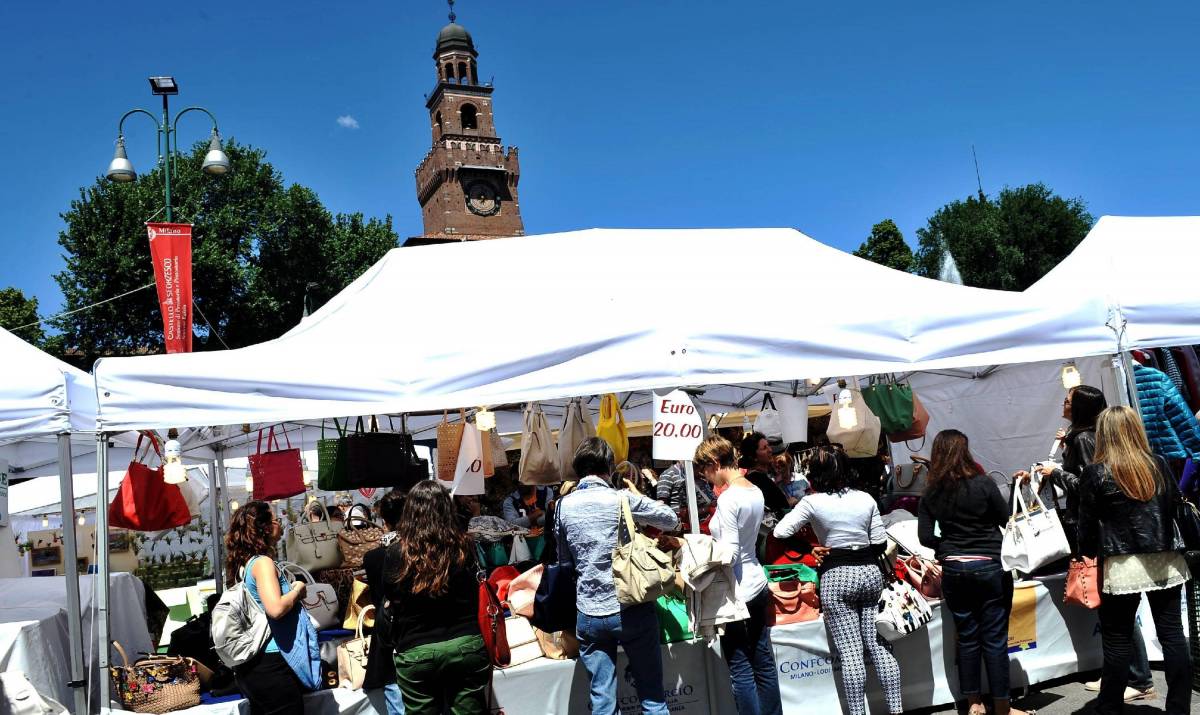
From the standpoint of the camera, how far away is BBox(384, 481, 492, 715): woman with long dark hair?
380cm

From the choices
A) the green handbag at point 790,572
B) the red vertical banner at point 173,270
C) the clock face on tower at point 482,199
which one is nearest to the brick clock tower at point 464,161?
the clock face on tower at point 482,199

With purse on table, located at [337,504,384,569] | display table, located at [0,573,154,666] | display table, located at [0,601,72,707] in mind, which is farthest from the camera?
purse on table, located at [337,504,384,569]

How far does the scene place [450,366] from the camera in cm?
471

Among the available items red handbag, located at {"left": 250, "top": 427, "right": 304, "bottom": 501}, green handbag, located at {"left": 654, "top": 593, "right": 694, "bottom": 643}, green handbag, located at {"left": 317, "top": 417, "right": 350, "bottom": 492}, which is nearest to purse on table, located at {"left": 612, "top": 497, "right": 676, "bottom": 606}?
green handbag, located at {"left": 654, "top": 593, "right": 694, "bottom": 643}

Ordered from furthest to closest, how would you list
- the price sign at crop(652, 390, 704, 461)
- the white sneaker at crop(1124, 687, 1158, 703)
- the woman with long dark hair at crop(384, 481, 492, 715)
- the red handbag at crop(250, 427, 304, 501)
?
the red handbag at crop(250, 427, 304, 501), the white sneaker at crop(1124, 687, 1158, 703), the price sign at crop(652, 390, 704, 461), the woman with long dark hair at crop(384, 481, 492, 715)

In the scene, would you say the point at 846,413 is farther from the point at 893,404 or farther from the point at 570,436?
the point at 570,436

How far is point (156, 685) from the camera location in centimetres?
462

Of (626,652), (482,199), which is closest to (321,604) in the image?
(626,652)

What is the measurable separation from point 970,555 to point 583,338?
2266mm

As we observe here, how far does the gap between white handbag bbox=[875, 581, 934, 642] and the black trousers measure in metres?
2.93

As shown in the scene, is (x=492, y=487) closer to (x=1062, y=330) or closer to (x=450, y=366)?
(x=450, y=366)

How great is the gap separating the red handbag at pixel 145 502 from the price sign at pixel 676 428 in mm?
3714

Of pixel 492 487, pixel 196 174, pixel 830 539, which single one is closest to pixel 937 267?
pixel 196 174

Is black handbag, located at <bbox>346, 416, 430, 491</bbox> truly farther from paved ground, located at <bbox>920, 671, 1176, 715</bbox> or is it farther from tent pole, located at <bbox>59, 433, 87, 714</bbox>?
paved ground, located at <bbox>920, 671, 1176, 715</bbox>
